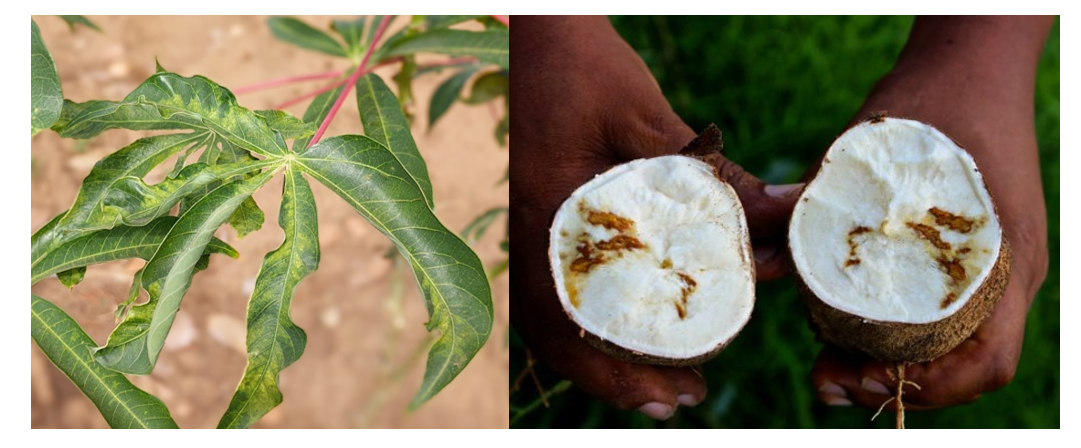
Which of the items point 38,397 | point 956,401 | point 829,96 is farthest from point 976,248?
point 38,397

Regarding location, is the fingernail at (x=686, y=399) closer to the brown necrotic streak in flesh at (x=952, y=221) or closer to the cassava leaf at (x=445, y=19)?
the brown necrotic streak in flesh at (x=952, y=221)

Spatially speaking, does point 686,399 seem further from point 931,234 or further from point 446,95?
point 446,95

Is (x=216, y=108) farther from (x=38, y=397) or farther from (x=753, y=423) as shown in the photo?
(x=753, y=423)

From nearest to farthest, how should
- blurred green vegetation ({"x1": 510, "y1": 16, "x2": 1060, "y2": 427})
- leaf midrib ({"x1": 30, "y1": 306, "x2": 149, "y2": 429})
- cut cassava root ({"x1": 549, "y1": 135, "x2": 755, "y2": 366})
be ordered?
leaf midrib ({"x1": 30, "y1": 306, "x2": 149, "y2": 429}), cut cassava root ({"x1": 549, "y1": 135, "x2": 755, "y2": 366}), blurred green vegetation ({"x1": 510, "y1": 16, "x2": 1060, "y2": 427})

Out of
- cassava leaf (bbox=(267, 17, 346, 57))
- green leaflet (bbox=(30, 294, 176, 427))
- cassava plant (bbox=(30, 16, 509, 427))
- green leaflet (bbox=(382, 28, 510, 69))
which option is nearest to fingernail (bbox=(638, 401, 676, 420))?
cassava plant (bbox=(30, 16, 509, 427))

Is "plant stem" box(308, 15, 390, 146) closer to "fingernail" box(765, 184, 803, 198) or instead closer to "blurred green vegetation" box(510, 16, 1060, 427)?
"fingernail" box(765, 184, 803, 198)

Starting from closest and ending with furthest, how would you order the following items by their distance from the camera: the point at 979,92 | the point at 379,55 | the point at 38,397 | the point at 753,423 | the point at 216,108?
the point at 216,108 < the point at 379,55 < the point at 979,92 < the point at 38,397 < the point at 753,423
